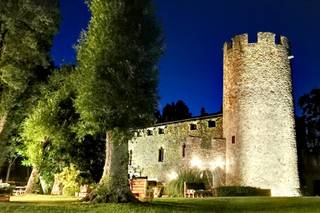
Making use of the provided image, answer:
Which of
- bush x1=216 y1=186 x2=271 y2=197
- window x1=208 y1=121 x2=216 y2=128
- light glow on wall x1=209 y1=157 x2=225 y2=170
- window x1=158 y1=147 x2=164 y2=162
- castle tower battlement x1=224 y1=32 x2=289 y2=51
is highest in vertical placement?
castle tower battlement x1=224 y1=32 x2=289 y2=51

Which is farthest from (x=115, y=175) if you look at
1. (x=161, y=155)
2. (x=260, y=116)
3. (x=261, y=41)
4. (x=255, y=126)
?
(x=161, y=155)

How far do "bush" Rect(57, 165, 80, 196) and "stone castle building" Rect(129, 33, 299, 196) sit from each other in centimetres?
866

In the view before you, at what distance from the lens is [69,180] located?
21.4 meters

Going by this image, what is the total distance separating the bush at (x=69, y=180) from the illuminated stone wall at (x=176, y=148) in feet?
23.6

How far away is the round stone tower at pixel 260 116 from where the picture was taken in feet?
81.8

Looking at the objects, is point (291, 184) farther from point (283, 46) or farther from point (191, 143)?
point (283, 46)

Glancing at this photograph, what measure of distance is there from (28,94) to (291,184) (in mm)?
16198

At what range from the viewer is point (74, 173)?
71.5 ft

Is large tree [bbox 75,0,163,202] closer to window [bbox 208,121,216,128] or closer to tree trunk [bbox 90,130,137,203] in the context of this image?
tree trunk [bbox 90,130,137,203]

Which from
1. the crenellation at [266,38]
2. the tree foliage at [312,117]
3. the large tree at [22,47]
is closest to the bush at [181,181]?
the large tree at [22,47]

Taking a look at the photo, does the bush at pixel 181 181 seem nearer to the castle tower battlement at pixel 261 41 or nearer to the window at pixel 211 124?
the window at pixel 211 124

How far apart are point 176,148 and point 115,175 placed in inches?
727

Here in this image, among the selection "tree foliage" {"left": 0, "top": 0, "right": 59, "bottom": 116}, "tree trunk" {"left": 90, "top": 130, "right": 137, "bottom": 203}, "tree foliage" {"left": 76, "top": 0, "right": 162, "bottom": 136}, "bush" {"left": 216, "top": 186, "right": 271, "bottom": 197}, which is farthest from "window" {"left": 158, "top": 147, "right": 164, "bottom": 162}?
"tree trunk" {"left": 90, "top": 130, "right": 137, "bottom": 203}

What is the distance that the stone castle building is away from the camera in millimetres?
24969
